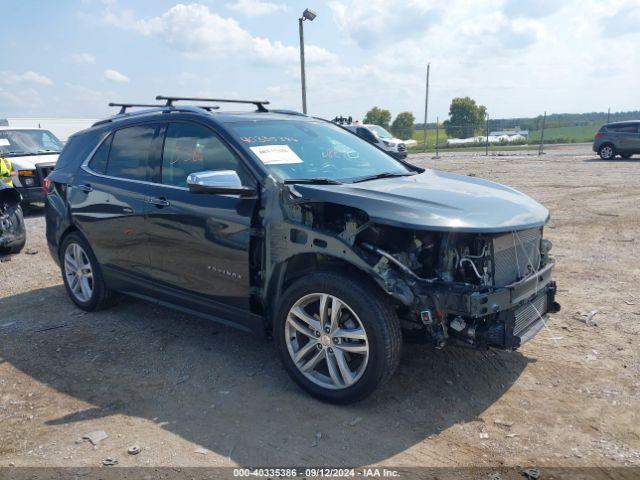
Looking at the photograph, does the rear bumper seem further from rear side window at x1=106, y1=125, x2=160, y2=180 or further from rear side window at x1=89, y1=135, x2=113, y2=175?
rear side window at x1=106, y1=125, x2=160, y2=180

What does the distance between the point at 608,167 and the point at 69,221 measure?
18580 millimetres

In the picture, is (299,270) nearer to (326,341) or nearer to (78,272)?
(326,341)

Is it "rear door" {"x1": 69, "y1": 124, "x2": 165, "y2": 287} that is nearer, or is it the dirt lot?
the dirt lot

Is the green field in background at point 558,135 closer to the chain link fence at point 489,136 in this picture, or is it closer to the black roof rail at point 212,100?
the chain link fence at point 489,136

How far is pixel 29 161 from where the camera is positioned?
11.2 m

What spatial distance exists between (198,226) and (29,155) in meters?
9.38

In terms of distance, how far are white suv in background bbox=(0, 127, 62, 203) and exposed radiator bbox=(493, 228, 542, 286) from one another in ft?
32.8

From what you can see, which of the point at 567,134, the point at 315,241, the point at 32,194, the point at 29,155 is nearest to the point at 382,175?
the point at 315,241

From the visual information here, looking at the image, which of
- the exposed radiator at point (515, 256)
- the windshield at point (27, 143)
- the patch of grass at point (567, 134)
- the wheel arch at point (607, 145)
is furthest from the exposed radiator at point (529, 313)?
the patch of grass at point (567, 134)

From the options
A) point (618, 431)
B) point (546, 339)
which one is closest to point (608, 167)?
point (546, 339)

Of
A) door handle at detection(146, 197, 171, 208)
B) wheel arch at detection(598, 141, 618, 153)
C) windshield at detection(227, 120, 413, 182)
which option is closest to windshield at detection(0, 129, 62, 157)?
door handle at detection(146, 197, 171, 208)

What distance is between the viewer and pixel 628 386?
3.69 m

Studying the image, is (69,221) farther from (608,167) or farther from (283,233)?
(608,167)

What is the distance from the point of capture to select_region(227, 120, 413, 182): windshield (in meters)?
3.96
